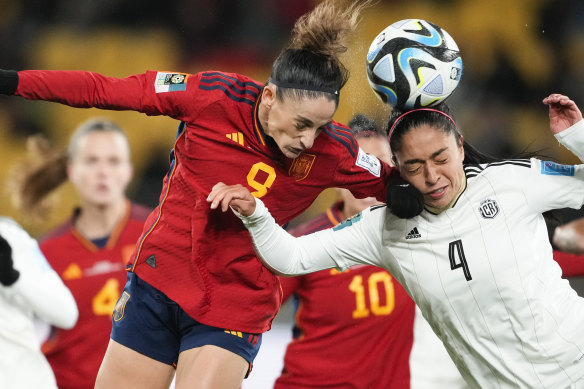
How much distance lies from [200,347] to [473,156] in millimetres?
1182

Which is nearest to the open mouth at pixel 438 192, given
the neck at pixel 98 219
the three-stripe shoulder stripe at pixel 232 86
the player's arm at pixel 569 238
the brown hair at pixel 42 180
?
the three-stripe shoulder stripe at pixel 232 86

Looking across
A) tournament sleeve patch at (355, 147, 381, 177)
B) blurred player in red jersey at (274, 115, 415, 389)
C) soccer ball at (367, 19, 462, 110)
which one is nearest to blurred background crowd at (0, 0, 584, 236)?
blurred player in red jersey at (274, 115, 415, 389)

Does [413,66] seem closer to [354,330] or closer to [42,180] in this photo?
[354,330]

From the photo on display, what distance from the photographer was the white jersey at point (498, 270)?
2.60m

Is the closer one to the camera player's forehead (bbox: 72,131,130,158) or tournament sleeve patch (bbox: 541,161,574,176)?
tournament sleeve patch (bbox: 541,161,574,176)

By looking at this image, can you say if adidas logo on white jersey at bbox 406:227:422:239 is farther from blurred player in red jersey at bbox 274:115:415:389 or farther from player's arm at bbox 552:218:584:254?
blurred player in red jersey at bbox 274:115:415:389

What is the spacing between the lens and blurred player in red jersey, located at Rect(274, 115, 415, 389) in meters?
4.07

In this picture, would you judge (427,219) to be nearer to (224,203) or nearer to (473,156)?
(473,156)

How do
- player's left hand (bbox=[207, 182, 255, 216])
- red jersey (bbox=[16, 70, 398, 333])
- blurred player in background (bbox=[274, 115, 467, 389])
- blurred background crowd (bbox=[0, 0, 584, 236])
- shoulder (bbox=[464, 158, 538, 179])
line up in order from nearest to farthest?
player's left hand (bbox=[207, 182, 255, 216]) < shoulder (bbox=[464, 158, 538, 179]) < red jersey (bbox=[16, 70, 398, 333]) < blurred player in background (bbox=[274, 115, 467, 389]) < blurred background crowd (bbox=[0, 0, 584, 236])

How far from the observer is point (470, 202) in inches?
106

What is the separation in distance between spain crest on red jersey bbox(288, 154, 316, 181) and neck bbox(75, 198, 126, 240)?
2470 millimetres

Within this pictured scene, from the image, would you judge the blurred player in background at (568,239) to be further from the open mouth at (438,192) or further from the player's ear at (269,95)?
the player's ear at (269,95)

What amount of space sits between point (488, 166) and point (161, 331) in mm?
1289

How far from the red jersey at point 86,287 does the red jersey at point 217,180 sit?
193 centimetres
